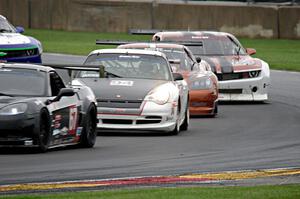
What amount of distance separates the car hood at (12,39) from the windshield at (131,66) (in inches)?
214

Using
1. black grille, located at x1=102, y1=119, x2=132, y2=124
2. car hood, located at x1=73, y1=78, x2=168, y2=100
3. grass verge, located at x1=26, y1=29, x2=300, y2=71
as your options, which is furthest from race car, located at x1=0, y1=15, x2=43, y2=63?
grass verge, located at x1=26, y1=29, x2=300, y2=71

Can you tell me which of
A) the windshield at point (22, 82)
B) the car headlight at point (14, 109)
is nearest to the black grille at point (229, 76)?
the windshield at point (22, 82)

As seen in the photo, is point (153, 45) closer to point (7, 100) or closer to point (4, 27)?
point (4, 27)

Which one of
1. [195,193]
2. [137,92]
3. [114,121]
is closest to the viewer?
[195,193]

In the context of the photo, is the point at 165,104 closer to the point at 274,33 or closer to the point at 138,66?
the point at 138,66

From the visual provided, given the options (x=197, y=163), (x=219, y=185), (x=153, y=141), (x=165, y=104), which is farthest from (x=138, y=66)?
(x=219, y=185)

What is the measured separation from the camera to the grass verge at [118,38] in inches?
1476

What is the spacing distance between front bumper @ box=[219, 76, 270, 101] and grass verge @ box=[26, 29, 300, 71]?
9.02 metres

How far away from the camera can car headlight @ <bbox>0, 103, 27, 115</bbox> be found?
44.8ft

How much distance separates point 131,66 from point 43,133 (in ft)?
16.1

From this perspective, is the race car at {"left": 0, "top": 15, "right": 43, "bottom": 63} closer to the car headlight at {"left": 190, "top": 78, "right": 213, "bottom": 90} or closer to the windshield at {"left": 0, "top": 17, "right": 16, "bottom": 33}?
the windshield at {"left": 0, "top": 17, "right": 16, "bottom": 33}

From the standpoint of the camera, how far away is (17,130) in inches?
539

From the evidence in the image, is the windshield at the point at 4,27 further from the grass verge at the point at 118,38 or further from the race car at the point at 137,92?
the grass verge at the point at 118,38

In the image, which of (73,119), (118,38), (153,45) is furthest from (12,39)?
(118,38)
